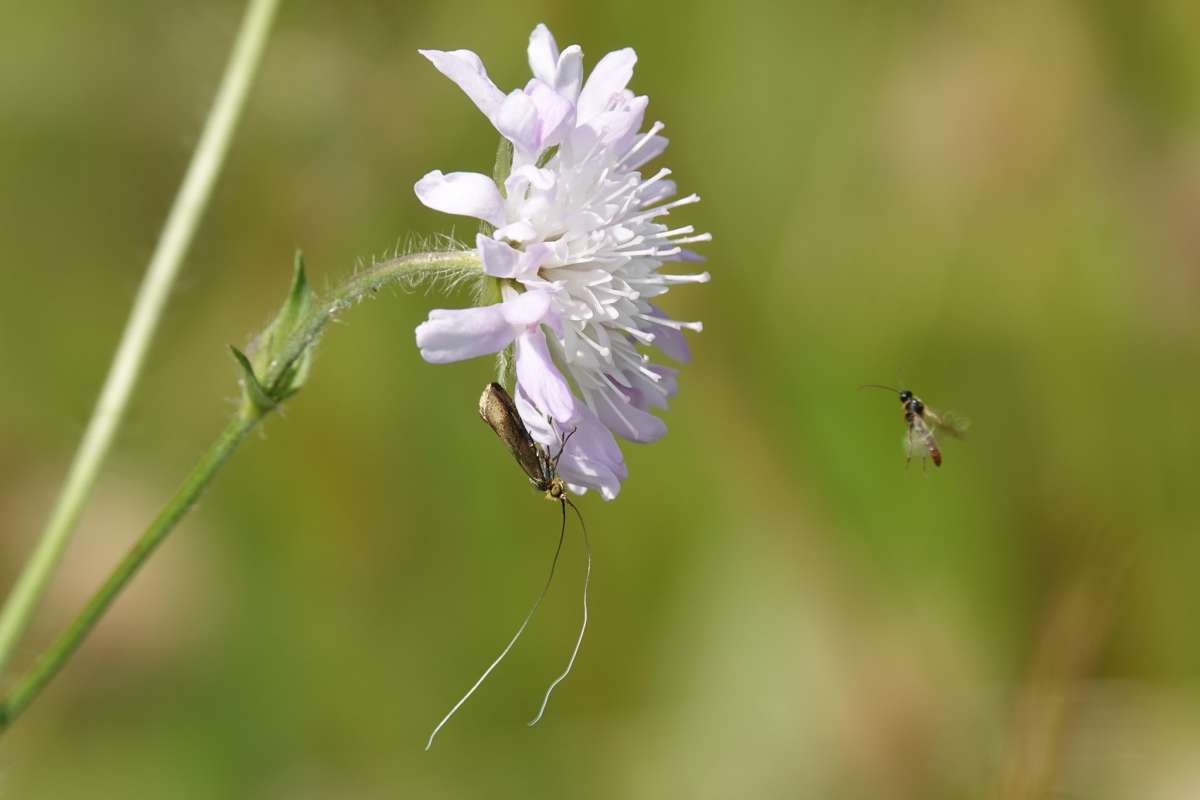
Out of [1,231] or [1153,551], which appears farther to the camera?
[1,231]

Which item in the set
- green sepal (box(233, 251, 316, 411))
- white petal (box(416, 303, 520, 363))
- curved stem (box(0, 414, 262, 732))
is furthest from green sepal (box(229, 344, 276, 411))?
white petal (box(416, 303, 520, 363))

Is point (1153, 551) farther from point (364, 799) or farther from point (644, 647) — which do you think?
point (364, 799)

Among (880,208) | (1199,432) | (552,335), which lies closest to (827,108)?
(880,208)

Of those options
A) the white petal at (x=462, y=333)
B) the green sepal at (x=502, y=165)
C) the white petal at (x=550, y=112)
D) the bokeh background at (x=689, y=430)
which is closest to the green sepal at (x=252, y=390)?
the white petal at (x=462, y=333)

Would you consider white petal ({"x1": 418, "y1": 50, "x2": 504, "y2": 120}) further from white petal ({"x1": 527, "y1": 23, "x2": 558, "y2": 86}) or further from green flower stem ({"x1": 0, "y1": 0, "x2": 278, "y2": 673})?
green flower stem ({"x1": 0, "y1": 0, "x2": 278, "y2": 673})

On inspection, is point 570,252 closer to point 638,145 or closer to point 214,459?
point 638,145

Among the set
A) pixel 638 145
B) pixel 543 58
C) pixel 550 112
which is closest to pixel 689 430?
pixel 638 145
